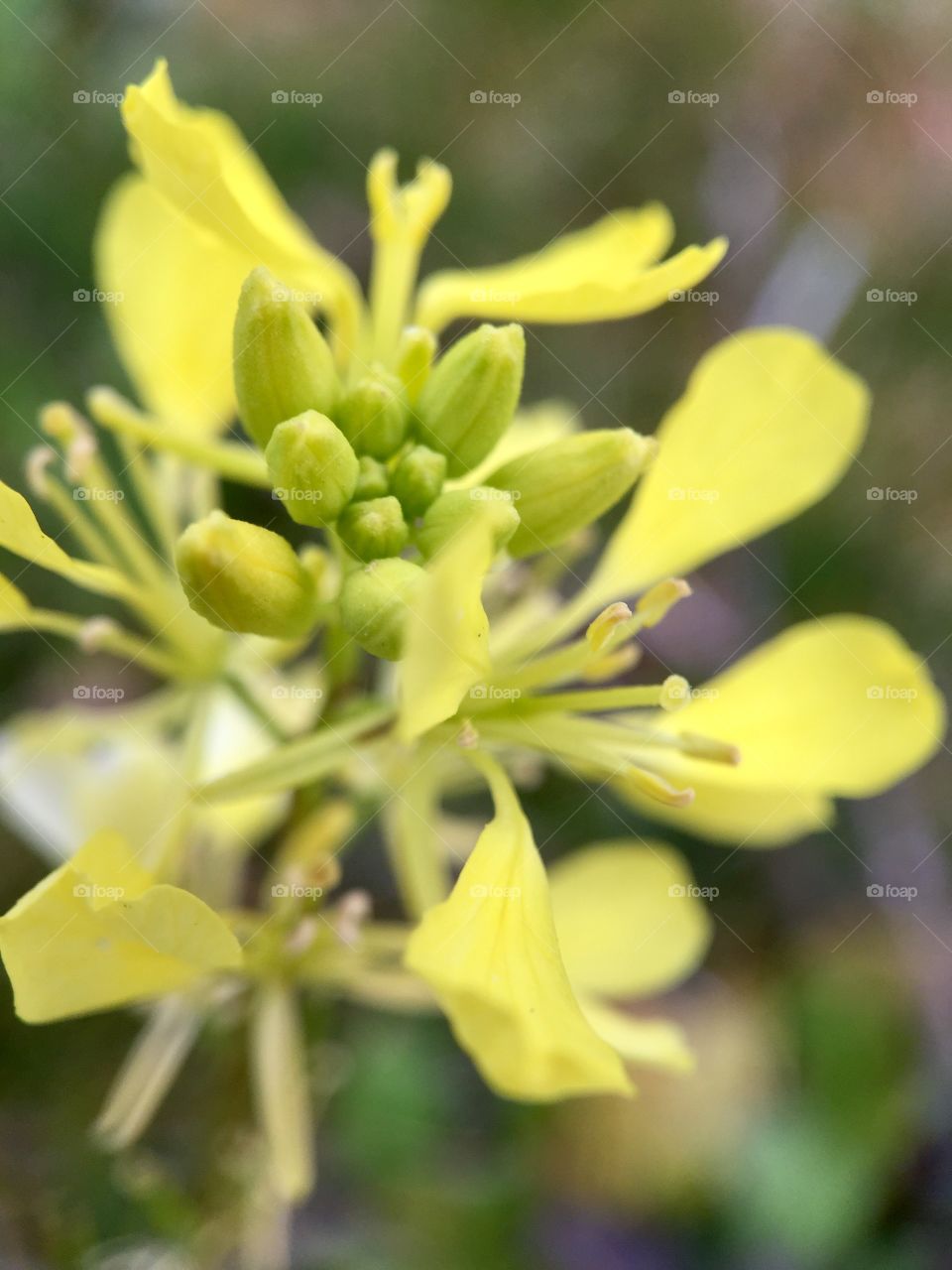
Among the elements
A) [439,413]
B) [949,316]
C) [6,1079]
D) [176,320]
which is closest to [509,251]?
[949,316]

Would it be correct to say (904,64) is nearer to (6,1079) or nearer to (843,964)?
(843,964)

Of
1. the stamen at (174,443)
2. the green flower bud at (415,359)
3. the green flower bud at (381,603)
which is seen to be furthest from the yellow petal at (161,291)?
the green flower bud at (381,603)

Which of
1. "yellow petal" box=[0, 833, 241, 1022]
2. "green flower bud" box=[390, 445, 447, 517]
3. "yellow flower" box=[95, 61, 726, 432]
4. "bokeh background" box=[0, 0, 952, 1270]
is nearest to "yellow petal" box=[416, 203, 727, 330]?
"yellow flower" box=[95, 61, 726, 432]

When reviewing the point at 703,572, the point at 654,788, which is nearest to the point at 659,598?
the point at 654,788

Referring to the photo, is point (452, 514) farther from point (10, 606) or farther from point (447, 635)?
point (10, 606)

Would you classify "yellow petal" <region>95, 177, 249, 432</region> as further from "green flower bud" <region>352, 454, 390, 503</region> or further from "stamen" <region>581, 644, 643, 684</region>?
"stamen" <region>581, 644, 643, 684</region>

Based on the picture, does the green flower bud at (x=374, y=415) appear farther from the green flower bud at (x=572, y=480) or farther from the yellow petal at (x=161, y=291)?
the yellow petal at (x=161, y=291)
